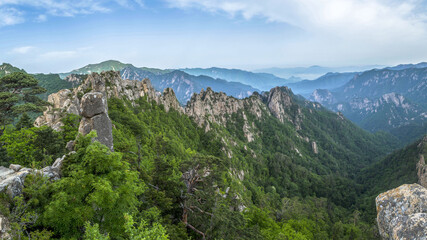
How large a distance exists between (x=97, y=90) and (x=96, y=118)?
42307 mm

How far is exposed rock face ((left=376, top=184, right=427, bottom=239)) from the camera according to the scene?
382 inches

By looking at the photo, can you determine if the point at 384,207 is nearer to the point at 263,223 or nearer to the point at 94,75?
the point at 263,223

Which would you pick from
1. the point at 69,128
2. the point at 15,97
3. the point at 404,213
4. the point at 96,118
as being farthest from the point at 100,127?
the point at 404,213

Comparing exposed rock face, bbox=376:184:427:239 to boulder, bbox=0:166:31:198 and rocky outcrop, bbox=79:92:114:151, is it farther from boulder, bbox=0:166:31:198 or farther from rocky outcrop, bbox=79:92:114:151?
rocky outcrop, bbox=79:92:114:151

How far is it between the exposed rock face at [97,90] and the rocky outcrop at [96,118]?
5342 millimetres

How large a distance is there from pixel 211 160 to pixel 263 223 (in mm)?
21286

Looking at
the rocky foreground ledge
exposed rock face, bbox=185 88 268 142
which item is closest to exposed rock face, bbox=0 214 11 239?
the rocky foreground ledge

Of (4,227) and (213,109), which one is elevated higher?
(4,227)

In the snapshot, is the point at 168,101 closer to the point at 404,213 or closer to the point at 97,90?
the point at 97,90

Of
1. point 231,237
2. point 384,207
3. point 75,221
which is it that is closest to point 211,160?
point 231,237

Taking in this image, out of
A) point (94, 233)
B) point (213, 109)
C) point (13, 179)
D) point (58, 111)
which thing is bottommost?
point (213, 109)

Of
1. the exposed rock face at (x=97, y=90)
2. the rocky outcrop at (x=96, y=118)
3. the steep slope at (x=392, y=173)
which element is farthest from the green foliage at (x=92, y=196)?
the steep slope at (x=392, y=173)

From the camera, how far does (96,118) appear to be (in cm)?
2658

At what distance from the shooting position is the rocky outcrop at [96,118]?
2630 centimetres
